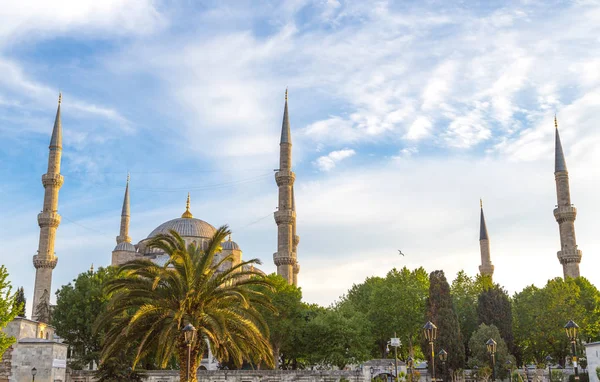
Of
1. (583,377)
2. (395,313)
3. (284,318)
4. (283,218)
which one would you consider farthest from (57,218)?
(583,377)

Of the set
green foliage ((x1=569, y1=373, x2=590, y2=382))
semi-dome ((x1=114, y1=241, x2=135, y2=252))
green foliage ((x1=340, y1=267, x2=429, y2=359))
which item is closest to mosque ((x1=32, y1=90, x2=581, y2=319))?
semi-dome ((x1=114, y1=241, x2=135, y2=252))

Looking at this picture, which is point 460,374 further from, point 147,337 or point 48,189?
point 48,189

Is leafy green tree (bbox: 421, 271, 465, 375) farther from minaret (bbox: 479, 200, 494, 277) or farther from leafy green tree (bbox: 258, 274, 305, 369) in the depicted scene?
minaret (bbox: 479, 200, 494, 277)

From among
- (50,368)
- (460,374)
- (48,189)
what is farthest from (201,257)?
(48,189)

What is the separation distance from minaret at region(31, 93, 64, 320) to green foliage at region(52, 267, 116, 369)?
1714 cm

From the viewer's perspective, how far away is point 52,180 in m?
58.3

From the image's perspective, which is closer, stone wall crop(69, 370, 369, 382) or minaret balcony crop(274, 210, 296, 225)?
stone wall crop(69, 370, 369, 382)

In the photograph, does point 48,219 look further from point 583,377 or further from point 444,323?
point 583,377

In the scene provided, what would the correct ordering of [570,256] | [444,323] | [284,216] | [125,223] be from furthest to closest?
[125,223] < [284,216] < [570,256] < [444,323]

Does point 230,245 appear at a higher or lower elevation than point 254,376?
higher

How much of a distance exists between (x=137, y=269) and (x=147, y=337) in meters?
2.37

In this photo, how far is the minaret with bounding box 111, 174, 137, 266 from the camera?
6581cm

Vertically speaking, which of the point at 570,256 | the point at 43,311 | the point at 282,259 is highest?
the point at 570,256

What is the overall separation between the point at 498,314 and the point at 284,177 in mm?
22295
